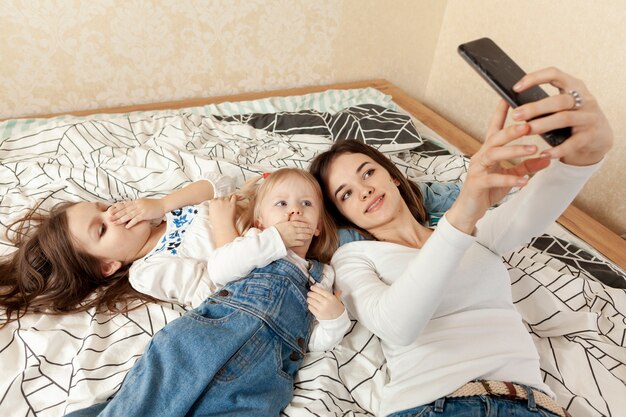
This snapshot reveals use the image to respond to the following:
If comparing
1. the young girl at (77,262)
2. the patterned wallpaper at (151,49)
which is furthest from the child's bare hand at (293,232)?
the patterned wallpaper at (151,49)

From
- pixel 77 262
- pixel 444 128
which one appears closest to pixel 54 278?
pixel 77 262

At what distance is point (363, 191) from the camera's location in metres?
1.15

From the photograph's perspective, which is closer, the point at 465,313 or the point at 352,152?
the point at 465,313

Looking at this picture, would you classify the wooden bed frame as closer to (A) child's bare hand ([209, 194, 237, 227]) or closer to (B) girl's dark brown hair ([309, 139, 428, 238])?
(B) girl's dark brown hair ([309, 139, 428, 238])

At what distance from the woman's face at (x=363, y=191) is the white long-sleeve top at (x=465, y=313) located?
5.2 inches

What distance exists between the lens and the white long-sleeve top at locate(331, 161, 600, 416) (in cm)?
85

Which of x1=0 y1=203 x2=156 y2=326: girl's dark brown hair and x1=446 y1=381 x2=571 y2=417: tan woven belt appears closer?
x1=446 y1=381 x2=571 y2=417: tan woven belt

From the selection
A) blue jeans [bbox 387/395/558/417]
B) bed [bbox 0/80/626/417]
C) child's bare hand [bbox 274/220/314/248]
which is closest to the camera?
blue jeans [bbox 387/395/558/417]

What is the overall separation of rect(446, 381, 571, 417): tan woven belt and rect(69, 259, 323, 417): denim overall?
1.20 feet

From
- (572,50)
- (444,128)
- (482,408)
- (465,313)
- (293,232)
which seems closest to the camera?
(482,408)

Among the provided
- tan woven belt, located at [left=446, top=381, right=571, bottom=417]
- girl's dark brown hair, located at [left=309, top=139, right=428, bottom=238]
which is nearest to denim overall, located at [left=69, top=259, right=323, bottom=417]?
girl's dark brown hair, located at [left=309, top=139, right=428, bottom=238]

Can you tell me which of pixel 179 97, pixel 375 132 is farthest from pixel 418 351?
pixel 179 97

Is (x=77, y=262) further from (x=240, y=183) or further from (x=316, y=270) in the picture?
(x=316, y=270)

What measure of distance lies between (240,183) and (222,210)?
25 centimetres
